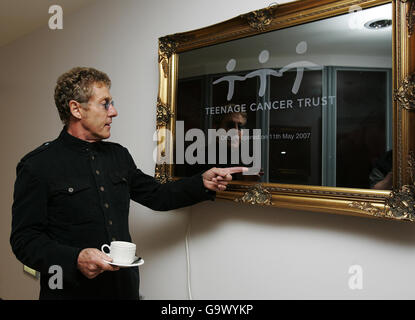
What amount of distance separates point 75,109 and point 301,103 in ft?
2.56

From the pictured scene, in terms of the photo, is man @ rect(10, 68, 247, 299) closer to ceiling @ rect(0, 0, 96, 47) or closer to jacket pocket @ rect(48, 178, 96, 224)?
jacket pocket @ rect(48, 178, 96, 224)

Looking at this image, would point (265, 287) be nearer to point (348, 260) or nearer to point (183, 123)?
point (348, 260)

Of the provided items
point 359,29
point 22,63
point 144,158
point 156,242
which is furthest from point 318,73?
point 22,63

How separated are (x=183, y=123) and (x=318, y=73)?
22.1 inches

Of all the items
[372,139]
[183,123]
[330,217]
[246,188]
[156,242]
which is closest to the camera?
[372,139]

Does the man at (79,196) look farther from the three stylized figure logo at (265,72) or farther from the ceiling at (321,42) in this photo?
the ceiling at (321,42)

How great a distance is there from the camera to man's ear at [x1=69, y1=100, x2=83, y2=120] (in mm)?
1188

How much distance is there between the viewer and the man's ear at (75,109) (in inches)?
46.8

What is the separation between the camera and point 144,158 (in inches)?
61.9

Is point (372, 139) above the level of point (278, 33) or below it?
below

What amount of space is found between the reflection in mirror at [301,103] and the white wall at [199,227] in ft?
0.52

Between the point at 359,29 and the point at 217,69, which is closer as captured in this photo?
the point at 359,29

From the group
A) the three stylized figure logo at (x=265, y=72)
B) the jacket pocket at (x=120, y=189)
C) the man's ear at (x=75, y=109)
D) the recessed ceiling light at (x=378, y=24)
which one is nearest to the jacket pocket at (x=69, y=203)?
the jacket pocket at (x=120, y=189)

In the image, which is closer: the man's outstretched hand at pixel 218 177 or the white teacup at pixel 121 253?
the white teacup at pixel 121 253
